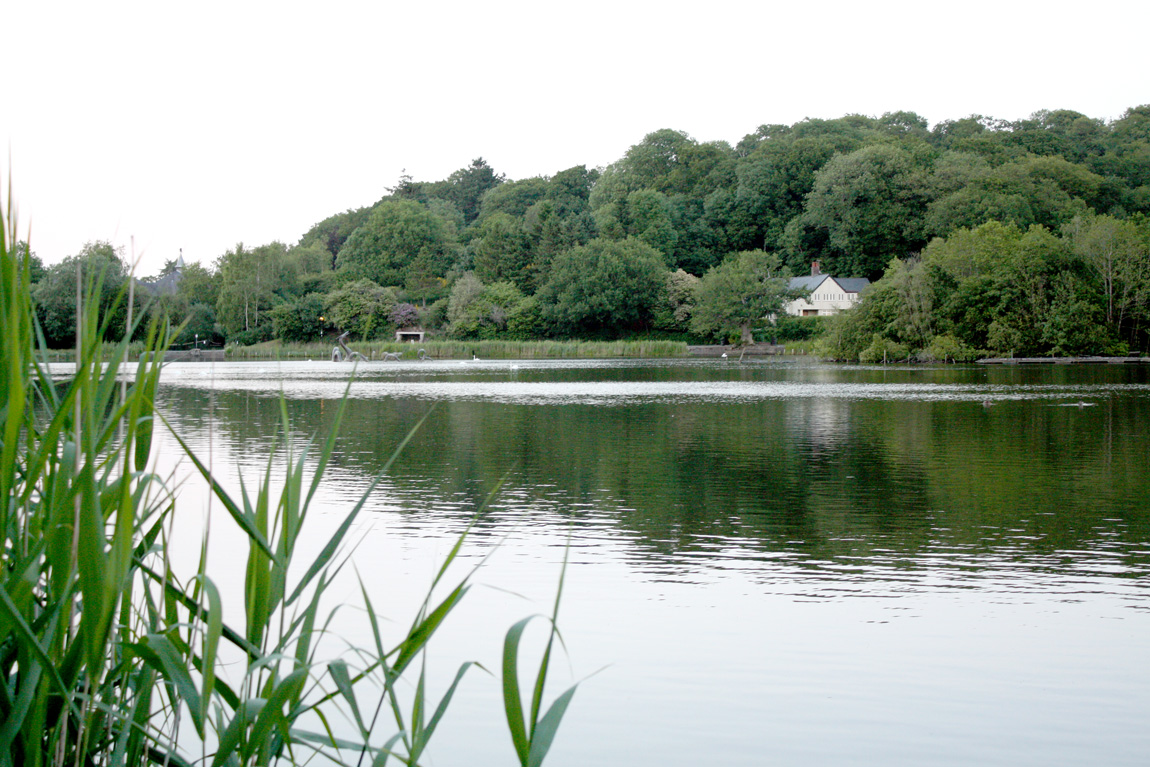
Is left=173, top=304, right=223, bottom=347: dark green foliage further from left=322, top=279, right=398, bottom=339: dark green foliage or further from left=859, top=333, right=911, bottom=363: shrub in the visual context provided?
left=859, top=333, right=911, bottom=363: shrub

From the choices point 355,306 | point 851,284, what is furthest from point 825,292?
point 355,306

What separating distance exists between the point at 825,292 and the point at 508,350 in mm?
24802

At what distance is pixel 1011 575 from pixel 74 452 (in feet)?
21.4

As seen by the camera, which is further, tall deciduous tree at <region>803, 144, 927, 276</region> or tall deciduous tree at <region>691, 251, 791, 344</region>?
tall deciduous tree at <region>803, 144, 927, 276</region>

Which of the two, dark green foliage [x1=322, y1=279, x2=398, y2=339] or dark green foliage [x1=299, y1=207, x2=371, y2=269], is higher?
dark green foliage [x1=299, y1=207, x2=371, y2=269]

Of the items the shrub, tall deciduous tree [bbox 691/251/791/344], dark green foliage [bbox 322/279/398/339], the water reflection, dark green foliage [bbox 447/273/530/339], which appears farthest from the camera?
dark green foliage [bbox 447/273/530/339]

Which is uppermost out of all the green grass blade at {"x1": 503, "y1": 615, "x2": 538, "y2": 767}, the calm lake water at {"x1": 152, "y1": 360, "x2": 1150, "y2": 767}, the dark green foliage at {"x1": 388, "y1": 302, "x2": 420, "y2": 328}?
the dark green foliage at {"x1": 388, "y1": 302, "x2": 420, "y2": 328}

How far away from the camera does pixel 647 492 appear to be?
10828 mm

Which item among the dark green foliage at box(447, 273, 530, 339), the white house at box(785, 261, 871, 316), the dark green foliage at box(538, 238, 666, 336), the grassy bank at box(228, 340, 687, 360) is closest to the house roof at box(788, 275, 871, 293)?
the white house at box(785, 261, 871, 316)

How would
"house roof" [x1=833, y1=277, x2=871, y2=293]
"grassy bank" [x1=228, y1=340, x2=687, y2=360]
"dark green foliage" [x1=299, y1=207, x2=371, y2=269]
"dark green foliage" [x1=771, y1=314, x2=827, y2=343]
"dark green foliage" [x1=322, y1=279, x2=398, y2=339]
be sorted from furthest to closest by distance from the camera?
"dark green foliage" [x1=299, y1=207, x2=371, y2=269], "house roof" [x1=833, y1=277, x2=871, y2=293], "dark green foliage" [x1=322, y1=279, x2=398, y2=339], "dark green foliage" [x1=771, y1=314, x2=827, y2=343], "grassy bank" [x1=228, y1=340, x2=687, y2=360]

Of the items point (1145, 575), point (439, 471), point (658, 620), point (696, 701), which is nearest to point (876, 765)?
point (696, 701)

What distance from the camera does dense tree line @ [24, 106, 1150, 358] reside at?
5059cm

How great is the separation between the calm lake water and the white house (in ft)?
191

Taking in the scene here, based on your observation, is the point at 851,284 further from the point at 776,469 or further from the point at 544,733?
the point at 544,733
